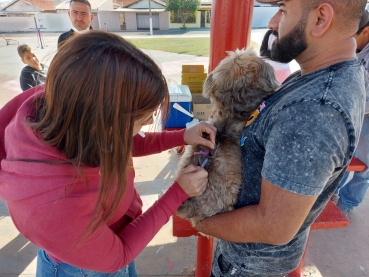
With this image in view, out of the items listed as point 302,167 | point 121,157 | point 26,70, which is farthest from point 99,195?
point 26,70

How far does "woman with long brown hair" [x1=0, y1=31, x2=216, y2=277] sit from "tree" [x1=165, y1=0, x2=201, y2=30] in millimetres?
40267

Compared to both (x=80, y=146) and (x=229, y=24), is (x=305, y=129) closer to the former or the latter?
(x=80, y=146)

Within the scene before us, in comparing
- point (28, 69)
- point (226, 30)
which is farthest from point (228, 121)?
point (28, 69)

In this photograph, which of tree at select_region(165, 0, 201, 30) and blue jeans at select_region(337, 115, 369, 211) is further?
tree at select_region(165, 0, 201, 30)

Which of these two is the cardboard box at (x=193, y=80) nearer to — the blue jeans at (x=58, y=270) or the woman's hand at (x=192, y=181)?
the woman's hand at (x=192, y=181)

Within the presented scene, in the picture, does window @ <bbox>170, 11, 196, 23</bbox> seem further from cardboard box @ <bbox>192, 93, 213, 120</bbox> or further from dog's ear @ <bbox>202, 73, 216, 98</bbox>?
dog's ear @ <bbox>202, 73, 216, 98</bbox>

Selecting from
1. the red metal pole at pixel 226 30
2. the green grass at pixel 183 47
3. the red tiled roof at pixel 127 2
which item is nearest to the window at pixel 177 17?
A: the red tiled roof at pixel 127 2

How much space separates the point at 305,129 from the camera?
2.80ft

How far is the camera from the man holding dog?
85 cm

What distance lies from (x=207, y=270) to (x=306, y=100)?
6.72 ft

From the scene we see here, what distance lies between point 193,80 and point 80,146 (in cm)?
242

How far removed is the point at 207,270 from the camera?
2.45m

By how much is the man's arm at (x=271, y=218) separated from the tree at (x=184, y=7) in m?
40.3

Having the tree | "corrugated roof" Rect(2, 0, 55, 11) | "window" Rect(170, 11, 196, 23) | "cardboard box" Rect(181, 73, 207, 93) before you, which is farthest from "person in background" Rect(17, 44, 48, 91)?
"corrugated roof" Rect(2, 0, 55, 11)
